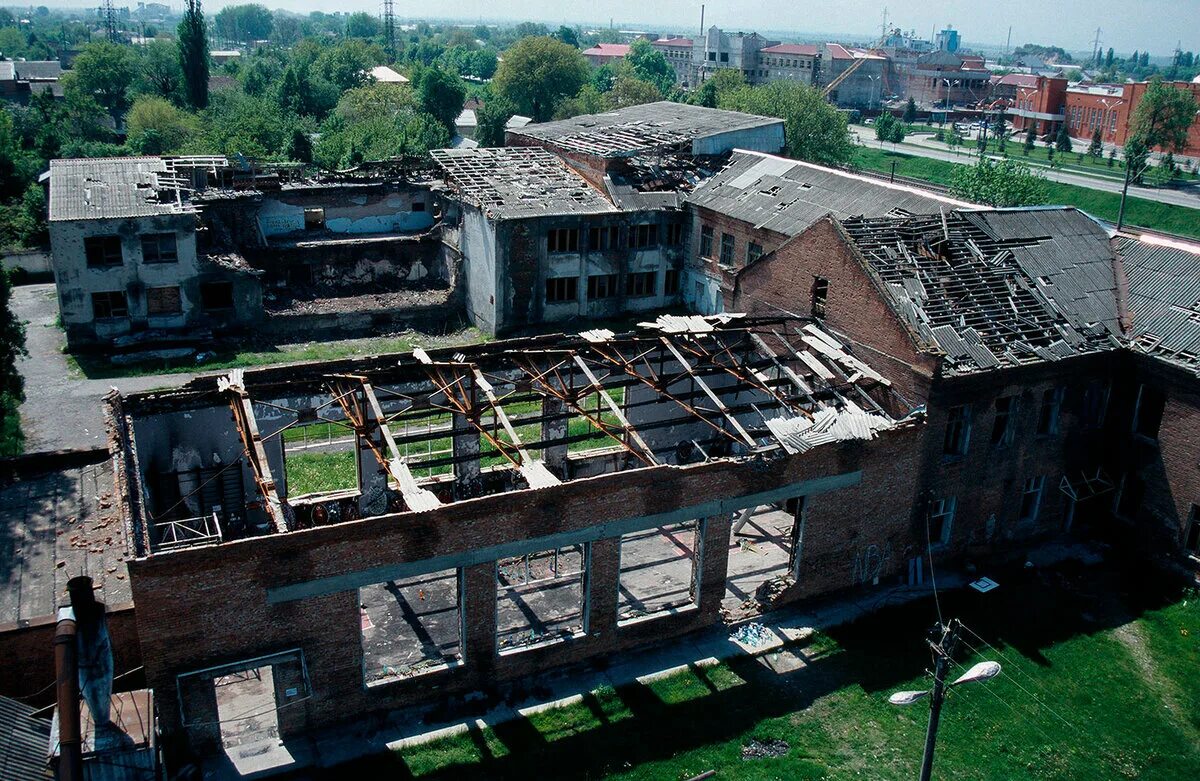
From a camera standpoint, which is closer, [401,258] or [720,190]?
[720,190]

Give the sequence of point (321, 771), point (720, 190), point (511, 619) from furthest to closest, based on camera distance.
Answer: point (720, 190) → point (511, 619) → point (321, 771)

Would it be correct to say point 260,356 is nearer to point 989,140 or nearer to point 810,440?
point 810,440

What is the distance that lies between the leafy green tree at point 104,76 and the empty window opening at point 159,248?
77.7 metres

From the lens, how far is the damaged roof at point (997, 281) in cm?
2562

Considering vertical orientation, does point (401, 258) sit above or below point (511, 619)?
above

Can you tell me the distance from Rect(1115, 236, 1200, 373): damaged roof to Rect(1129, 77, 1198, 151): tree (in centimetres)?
7611

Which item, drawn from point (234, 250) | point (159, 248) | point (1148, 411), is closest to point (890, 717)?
point (1148, 411)

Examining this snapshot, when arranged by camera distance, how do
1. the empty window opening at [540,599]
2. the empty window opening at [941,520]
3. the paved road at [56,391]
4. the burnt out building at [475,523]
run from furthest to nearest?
the paved road at [56,391]
the empty window opening at [941,520]
the empty window opening at [540,599]
the burnt out building at [475,523]

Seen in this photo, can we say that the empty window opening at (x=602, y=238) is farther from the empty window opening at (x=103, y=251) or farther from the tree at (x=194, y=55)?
the tree at (x=194, y=55)

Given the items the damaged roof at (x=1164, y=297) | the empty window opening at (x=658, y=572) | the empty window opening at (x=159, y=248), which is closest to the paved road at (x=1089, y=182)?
the damaged roof at (x=1164, y=297)

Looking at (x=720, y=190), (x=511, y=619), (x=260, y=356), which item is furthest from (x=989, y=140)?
(x=511, y=619)

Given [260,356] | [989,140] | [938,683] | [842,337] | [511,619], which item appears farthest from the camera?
[989,140]

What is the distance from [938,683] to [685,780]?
6533mm

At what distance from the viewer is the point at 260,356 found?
134 ft
